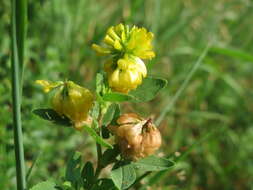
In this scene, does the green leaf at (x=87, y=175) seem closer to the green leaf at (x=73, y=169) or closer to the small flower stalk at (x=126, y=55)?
the green leaf at (x=73, y=169)

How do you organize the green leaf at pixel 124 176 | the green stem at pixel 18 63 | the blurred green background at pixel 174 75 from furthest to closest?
the blurred green background at pixel 174 75
the green leaf at pixel 124 176
the green stem at pixel 18 63

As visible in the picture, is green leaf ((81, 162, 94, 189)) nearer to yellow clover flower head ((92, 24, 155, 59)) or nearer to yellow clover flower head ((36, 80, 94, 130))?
yellow clover flower head ((36, 80, 94, 130))

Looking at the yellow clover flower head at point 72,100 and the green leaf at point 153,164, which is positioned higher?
the yellow clover flower head at point 72,100

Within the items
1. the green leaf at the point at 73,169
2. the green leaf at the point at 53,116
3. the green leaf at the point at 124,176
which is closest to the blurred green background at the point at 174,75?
the green leaf at the point at 73,169

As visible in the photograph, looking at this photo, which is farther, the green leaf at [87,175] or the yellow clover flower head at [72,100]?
the green leaf at [87,175]

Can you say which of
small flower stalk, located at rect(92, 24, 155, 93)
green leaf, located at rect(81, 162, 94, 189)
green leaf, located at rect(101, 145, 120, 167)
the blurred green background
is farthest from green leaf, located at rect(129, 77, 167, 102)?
the blurred green background

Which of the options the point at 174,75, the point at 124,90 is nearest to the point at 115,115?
the point at 124,90

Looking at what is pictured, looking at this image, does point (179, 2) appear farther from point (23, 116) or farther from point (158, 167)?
point (158, 167)

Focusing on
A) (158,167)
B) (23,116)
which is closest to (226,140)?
(23,116)
